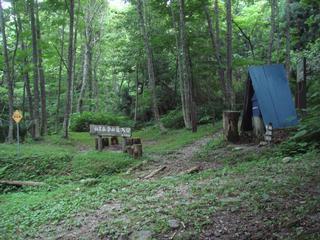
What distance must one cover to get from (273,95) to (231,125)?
1.54 metres

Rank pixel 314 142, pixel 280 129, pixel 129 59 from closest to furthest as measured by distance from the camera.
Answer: pixel 314 142 < pixel 280 129 < pixel 129 59

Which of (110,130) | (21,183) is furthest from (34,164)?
(110,130)

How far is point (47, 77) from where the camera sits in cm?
2988

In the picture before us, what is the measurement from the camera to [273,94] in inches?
438

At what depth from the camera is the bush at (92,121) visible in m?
24.6

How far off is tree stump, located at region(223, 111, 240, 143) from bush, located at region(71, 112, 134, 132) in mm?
13400

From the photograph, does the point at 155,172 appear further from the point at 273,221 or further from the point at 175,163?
the point at 273,221

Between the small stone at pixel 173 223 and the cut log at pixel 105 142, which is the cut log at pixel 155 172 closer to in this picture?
the small stone at pixel 173 223

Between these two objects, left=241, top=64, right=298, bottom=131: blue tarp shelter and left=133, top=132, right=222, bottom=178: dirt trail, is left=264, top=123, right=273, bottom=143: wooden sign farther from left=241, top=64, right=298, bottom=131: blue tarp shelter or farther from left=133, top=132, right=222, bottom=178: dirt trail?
left=133, top=132, right=222, bottom=178: dirt trail

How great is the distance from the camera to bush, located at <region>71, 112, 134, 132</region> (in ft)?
80.7

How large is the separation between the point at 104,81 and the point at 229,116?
26.2 metres

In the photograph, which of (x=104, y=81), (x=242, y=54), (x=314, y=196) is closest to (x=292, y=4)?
(x=242, y=54)

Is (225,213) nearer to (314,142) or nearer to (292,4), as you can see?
(314,142)

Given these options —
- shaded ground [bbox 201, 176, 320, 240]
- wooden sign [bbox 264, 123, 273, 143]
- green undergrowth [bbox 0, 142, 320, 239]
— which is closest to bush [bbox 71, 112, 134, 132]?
wooden sign [bbox 264, 123, 273, 143]
